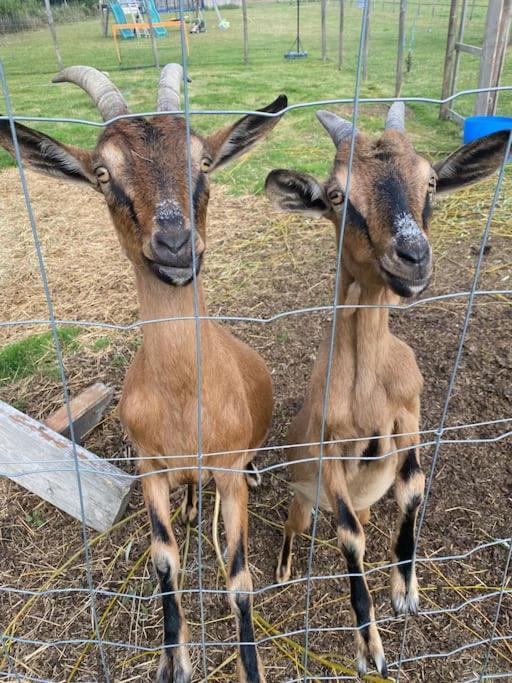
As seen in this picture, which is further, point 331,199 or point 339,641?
point 339,641

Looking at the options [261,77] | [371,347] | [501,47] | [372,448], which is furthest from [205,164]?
[261,77]

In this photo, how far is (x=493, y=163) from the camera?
2197mm

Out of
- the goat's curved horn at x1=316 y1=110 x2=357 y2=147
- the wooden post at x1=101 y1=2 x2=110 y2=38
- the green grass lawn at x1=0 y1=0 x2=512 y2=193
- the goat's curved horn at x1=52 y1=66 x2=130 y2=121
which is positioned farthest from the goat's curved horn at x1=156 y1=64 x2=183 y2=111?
the wooden post at x1=101 y1=2 x2=110 y2=38

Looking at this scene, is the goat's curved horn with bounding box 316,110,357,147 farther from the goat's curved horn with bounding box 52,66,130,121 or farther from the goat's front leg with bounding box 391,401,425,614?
the goat's front leg with bounding box 391,401,425,614

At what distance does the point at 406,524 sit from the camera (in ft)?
8.13

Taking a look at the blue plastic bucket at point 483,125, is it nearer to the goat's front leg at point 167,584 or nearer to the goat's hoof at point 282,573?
the goat's hoof at point 282,573

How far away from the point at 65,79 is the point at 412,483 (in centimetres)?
232

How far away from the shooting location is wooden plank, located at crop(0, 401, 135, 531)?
2.98 metres

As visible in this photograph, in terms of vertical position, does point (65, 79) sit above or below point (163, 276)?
above

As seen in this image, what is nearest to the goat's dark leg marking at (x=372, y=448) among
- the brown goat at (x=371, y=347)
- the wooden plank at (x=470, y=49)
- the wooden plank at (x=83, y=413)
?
the brown goat at (x=371, y=347)

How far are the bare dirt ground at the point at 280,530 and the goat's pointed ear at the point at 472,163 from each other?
1.53m

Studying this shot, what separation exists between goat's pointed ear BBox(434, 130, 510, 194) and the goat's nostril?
1089 mm

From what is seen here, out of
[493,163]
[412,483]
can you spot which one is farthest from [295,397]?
[493,163]

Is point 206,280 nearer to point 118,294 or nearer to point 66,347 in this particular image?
point 118,294
